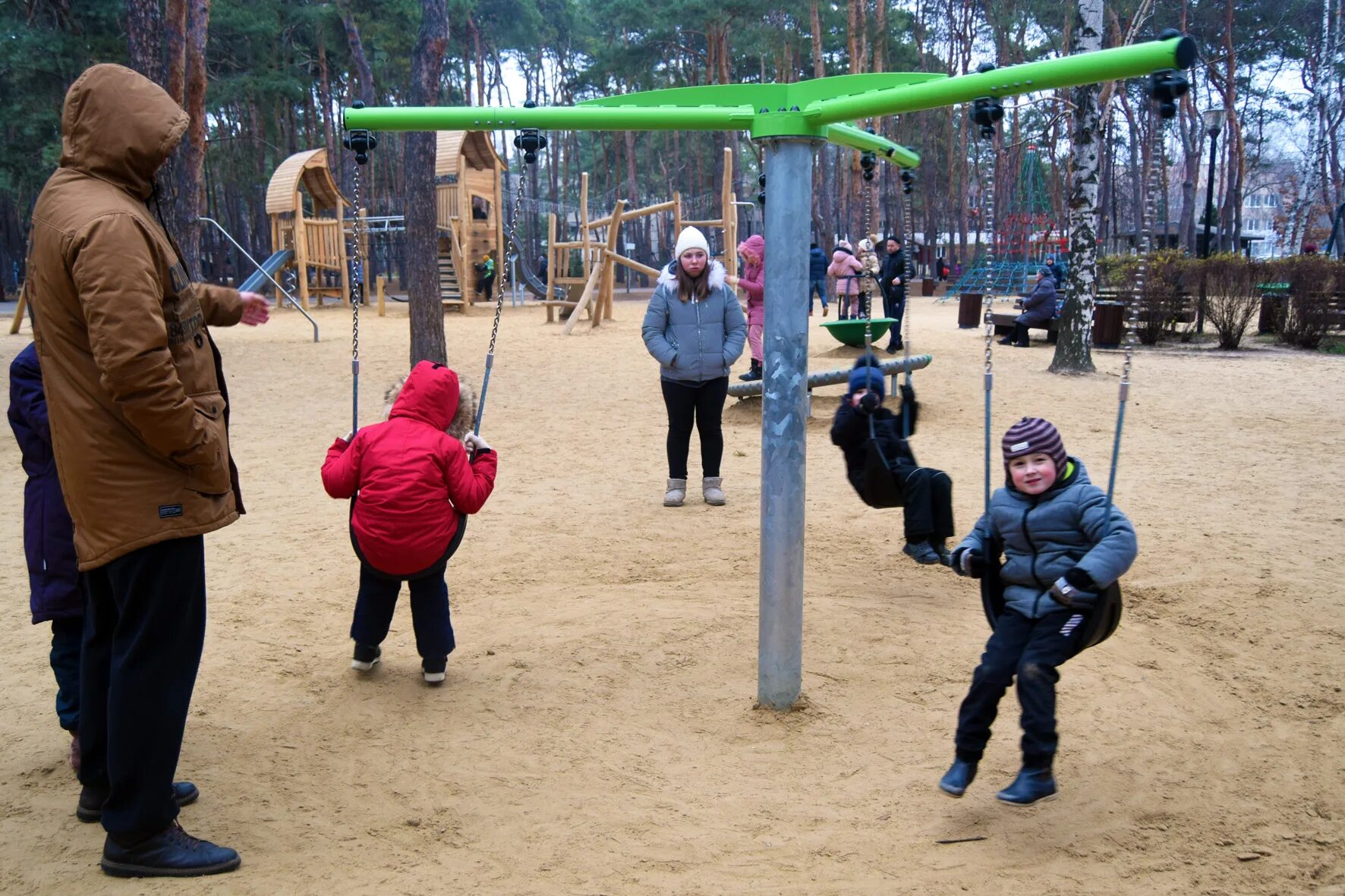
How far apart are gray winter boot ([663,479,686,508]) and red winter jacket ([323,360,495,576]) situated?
3.09 meters

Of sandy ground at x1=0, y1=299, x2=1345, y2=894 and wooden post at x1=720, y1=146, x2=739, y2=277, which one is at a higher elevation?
wooden post at x1=720, y1=146, x2=739, y2=277

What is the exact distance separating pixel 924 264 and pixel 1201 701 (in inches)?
1488

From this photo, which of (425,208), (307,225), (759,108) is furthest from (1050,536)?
(307,225)

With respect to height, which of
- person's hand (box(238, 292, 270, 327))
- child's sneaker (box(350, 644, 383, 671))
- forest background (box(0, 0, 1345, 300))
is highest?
forest background (box(0, 0, 1345, 300))

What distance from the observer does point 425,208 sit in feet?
41.7

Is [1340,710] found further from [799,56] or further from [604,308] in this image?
[799,56]

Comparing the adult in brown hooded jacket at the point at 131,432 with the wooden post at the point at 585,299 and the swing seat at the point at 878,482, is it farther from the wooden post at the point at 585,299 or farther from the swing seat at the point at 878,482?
the wooden post at the point at 585,299

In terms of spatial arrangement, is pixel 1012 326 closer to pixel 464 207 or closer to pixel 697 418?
pixel 697 418

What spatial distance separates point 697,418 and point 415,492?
10.8 feet

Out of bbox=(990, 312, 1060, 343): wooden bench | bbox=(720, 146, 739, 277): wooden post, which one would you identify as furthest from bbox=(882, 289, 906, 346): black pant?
bbox=(720, 146, 739, 277): wooden post

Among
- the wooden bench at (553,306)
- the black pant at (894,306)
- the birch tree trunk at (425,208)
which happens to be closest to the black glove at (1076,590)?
the birch tree trunk at (425,208)

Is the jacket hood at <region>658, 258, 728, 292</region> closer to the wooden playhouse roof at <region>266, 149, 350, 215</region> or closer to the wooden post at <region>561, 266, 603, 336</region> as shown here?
the wooden post at <region>561, 266, 603, 336</region>

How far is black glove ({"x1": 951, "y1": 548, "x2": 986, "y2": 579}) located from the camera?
3.32 m

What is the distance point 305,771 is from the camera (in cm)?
354
